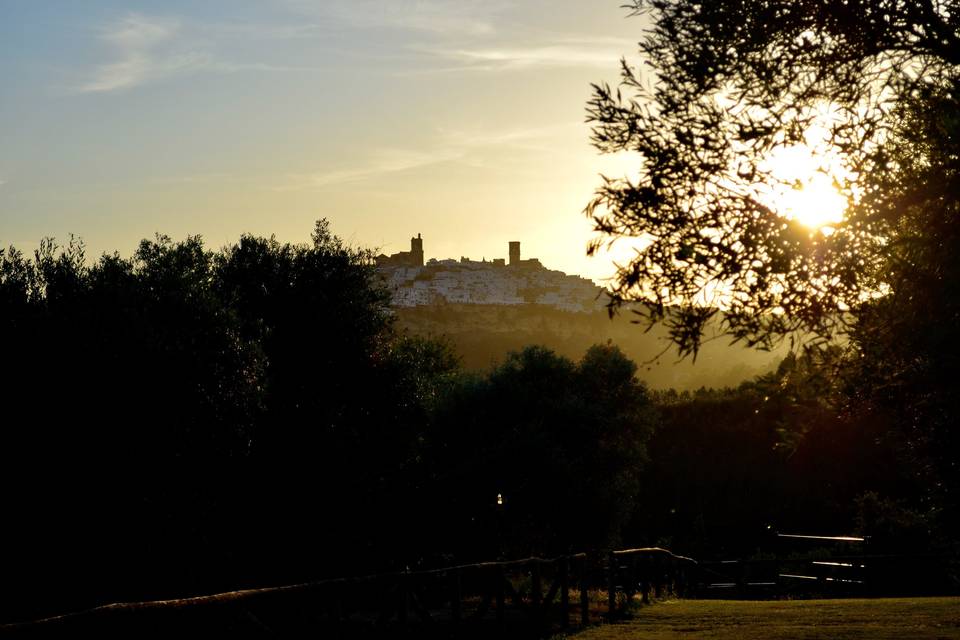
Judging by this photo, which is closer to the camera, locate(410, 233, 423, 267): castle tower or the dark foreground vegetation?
the dark foreground vegetation

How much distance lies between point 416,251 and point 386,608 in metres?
160

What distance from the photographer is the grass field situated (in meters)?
→ 17.0

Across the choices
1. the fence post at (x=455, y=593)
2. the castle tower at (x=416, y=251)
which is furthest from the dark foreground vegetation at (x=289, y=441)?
the castle tower at (x=416, y=251)

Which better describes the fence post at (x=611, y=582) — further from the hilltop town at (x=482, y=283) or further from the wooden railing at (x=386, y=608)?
the hilltop town at (x=482, y=283)

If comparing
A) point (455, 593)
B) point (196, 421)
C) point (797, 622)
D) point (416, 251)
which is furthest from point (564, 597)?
point (416, 251)

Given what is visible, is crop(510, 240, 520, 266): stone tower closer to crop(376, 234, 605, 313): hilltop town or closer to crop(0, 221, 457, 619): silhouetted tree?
crop(376, 234, 605, 313): hilltop town

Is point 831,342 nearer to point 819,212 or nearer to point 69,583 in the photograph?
point 819,212

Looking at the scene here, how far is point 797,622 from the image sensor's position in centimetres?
1938

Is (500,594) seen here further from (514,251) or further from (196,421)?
(514,251)

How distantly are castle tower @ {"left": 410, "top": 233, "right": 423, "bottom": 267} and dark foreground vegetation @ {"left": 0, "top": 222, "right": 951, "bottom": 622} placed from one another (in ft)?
387

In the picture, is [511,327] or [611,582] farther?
[511,327]

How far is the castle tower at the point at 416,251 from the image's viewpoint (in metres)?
164

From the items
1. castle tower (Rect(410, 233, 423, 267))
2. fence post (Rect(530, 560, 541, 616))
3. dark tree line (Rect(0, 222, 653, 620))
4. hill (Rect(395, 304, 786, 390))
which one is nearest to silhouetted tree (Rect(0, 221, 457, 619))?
dark tree line (Rect(0, 222, 653, 620))

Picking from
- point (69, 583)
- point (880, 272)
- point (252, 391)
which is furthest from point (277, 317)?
point (880, 272)
